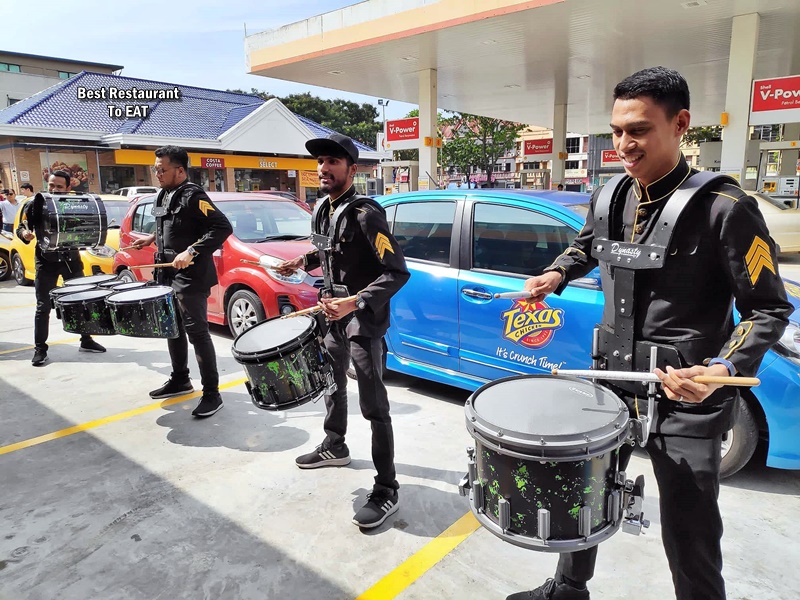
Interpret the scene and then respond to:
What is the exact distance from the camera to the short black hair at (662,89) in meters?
1.65

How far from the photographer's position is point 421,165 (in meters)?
15.8

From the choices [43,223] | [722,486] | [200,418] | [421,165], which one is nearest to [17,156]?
[421,165]

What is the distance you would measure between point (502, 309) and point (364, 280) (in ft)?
4.20

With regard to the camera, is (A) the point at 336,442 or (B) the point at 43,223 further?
(B) the point at 43,223

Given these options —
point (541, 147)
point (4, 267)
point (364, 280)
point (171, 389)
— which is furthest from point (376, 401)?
point (541, 147)

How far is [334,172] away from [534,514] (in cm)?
202

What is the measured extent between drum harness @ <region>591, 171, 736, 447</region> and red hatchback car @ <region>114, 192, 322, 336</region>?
13.0ft

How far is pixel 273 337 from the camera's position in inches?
125

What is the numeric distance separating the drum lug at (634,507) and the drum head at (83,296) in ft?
13.4

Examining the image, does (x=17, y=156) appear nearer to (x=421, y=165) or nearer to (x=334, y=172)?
A: (x=421, y=165)

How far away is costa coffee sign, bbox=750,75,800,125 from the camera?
9.99 meters

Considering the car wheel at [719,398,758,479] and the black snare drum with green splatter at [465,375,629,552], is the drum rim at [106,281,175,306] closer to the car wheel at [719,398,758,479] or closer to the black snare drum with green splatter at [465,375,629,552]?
the black snare drum with green splatter at [465,375,629,552]

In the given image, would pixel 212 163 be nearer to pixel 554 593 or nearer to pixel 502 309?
pixel 502 309

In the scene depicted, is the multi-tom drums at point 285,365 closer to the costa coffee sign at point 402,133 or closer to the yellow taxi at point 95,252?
the yellow taxi at point 95,252
